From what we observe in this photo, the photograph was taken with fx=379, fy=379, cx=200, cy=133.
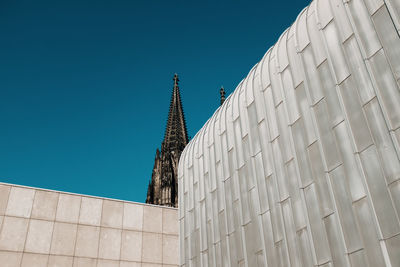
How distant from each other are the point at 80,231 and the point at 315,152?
44.4 feet

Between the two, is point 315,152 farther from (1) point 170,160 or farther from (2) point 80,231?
(1) point 170,160

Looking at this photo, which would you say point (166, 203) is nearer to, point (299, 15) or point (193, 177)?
point (193, 177)

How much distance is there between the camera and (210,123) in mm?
19766

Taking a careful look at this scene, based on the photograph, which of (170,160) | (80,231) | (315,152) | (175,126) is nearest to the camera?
(315,152)

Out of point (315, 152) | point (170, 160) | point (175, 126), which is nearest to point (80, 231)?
point (315, 152)

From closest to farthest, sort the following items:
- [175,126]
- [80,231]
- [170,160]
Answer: [80,231] < [170,160] < [175,126]

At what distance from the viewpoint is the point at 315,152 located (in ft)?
39.1

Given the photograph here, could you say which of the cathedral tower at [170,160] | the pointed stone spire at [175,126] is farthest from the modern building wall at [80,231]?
the pointed stone spire at [175,126]

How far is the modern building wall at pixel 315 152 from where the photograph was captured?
9727 millimetres

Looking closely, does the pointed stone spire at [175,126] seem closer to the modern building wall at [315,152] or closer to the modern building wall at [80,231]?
the modern building wall at [80,231]

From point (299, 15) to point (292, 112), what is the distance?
13.6ft

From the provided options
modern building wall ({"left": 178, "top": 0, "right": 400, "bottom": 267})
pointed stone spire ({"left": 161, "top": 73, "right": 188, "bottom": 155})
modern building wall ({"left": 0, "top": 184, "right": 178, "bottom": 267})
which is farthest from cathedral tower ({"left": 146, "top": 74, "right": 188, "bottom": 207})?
modern building wall ({"left": 178, "top": 0, "right": 400, "bottom": 267})

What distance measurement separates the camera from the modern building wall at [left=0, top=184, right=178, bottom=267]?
1845cm

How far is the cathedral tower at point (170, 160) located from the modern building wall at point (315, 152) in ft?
188
